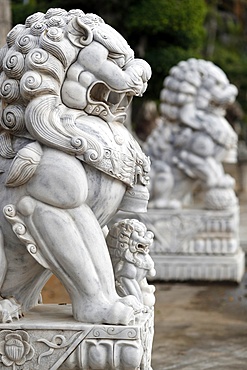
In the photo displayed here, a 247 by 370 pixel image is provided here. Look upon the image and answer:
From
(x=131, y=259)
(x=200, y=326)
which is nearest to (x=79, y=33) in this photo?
(x=131, y=259)

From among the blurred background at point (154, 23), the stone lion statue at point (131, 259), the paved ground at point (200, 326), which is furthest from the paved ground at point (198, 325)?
the blurred background at point (154, 23)

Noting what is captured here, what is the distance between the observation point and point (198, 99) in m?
8.38

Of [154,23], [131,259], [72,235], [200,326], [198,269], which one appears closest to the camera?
[72,235]

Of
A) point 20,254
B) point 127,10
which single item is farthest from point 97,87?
point 127,10

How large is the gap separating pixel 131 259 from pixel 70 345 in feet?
1.87

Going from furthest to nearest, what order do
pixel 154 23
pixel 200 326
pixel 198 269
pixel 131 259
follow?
pixel 154 23 < pixel 198 269 < pixel 200 326 < pixel 131 259

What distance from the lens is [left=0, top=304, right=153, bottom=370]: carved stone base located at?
367 cm

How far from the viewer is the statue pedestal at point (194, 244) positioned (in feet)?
27.3

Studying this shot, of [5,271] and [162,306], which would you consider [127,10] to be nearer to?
[162,306]

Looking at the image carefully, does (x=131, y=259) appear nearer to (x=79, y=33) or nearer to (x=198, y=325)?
(x=79, y=33)

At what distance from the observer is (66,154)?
373 centimetres

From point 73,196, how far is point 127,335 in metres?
0.62

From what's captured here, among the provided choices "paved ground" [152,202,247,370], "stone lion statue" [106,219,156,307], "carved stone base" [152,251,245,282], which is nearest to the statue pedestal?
"carved stone base" [152,251,245,282]

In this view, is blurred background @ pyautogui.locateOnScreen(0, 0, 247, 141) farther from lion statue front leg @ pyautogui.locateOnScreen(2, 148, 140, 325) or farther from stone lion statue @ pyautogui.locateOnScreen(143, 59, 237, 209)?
lion statue front leg @ pyautogui.locateOnScreen(2, 148, 140, 325)
